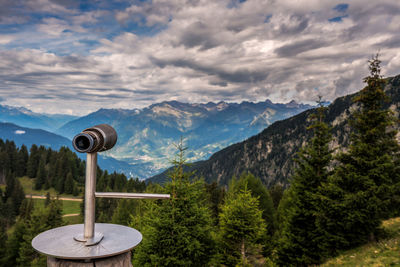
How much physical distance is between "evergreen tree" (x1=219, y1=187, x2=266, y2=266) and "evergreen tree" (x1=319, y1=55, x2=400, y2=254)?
5.49 metres

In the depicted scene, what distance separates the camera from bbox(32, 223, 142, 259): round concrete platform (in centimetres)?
295

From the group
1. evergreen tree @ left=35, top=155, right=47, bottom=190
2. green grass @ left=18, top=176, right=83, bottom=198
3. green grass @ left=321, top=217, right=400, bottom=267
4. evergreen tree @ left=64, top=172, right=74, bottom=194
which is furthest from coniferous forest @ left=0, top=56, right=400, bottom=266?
evergreen tree @ left=35, top=155, right=47, bottom=190

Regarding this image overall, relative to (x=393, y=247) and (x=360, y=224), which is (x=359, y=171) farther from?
(x=393, y=247)

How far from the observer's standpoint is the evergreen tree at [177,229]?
14.4 m

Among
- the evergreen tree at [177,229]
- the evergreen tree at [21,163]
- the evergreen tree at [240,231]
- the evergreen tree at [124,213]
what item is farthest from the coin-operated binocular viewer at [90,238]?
the evergreen tree at [21,163]

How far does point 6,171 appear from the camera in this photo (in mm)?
121875

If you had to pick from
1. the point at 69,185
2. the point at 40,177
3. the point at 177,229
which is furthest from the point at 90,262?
the point at 40,177

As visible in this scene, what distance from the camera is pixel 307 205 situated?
75.2 feet

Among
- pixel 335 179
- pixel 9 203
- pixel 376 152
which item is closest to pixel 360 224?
pixel 335 179

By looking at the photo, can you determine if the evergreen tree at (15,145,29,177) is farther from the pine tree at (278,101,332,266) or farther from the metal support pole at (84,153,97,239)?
the metal support pole at (84,153,97,239)

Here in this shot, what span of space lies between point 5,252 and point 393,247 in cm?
5624

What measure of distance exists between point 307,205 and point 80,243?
2309cm

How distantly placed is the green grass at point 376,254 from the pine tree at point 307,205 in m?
3.44

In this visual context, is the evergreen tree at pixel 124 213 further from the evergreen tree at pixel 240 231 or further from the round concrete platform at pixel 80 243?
the round concrete platform at pixel 80 243
